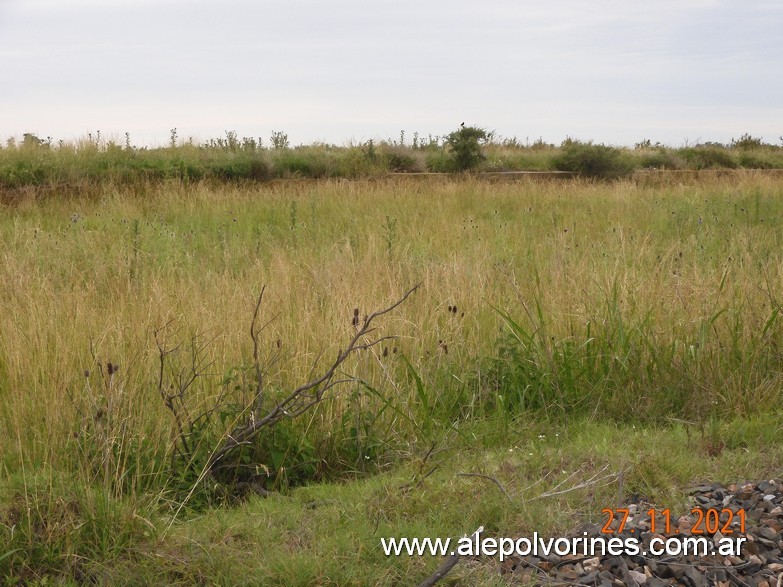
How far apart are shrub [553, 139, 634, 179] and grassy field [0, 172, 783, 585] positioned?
1213cm

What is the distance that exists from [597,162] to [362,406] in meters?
16.9

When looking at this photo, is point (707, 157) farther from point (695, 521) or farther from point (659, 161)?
point (695, 521)

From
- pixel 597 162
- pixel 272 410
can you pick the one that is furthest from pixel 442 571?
pixel 597 162

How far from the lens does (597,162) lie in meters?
20.2

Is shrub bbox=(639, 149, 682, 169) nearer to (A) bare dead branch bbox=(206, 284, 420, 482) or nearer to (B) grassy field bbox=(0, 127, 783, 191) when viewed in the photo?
(B) grassy field bbox=(0, 127, 783, 191)

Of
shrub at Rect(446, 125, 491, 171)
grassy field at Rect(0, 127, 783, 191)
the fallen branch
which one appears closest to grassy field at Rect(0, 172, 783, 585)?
the fallen branch

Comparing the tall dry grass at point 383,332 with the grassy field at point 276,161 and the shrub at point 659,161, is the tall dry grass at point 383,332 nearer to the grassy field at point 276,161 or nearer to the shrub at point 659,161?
the grassy field at point 276,161

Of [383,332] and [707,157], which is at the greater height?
[707,157]

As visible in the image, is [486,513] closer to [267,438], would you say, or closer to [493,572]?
[493,572]

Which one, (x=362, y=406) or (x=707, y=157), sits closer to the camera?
(x=362, y=406)

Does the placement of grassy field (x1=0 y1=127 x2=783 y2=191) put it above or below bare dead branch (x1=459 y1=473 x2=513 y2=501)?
above

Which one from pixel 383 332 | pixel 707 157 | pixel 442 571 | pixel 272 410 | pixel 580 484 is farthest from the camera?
pixel 707 157

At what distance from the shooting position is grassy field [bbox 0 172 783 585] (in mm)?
3162

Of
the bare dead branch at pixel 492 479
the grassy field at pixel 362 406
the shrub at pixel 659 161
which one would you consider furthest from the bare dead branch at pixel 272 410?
the shrub at pixel 659 161
